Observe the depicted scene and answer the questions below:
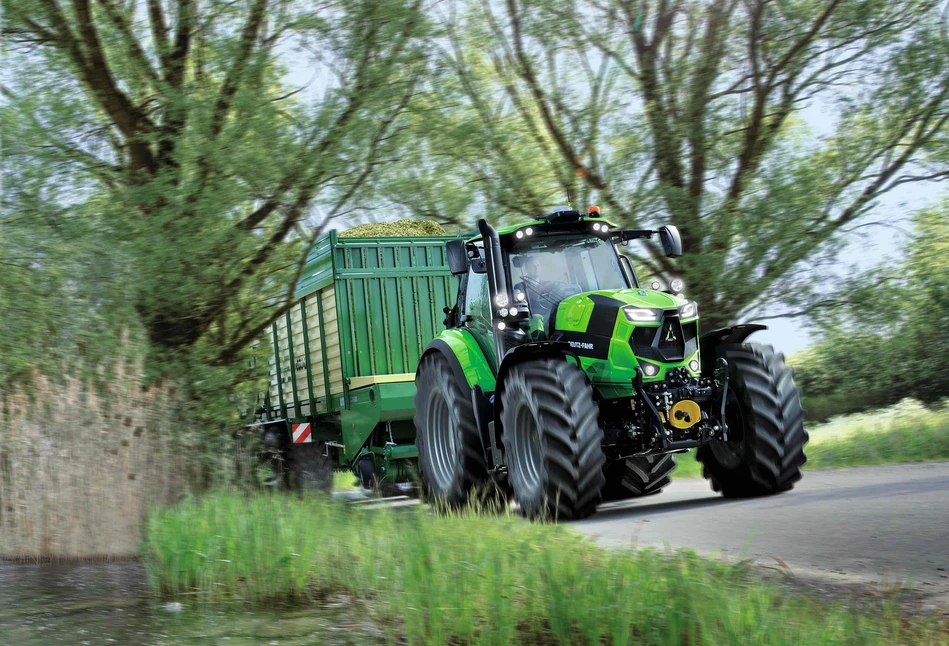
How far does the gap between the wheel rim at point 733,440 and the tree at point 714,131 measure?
494cm

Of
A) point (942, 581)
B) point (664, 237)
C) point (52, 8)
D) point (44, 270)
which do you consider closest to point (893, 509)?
point (942, 581)

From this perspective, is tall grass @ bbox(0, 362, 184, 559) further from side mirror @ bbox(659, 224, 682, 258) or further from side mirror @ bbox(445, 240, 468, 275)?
side mirror @ bbox(659, 224, 682, 258)

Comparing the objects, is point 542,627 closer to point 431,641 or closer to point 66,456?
point 431,641

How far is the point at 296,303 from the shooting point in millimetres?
11961

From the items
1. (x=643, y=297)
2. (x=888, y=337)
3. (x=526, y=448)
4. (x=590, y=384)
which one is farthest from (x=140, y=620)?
(x=888, y=337)

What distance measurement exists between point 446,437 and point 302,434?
4.34 meters

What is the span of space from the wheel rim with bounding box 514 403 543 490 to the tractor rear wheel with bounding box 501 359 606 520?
0.01m

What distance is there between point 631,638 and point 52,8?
898cm

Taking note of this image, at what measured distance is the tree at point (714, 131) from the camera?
12.8 metres

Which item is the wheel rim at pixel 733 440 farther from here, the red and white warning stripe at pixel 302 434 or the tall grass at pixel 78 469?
the red and white warning stripe at pixel 302 434

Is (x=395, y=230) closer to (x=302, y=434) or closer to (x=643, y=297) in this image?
(x=302, y=434)

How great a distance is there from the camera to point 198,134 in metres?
10.1

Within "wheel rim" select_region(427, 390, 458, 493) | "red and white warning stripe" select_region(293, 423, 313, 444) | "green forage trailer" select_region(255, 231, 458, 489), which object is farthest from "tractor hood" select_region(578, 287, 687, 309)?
"red and white warning stripe" select_region(293, 423, 313, 444)

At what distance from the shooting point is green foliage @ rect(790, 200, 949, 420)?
43.5ft
